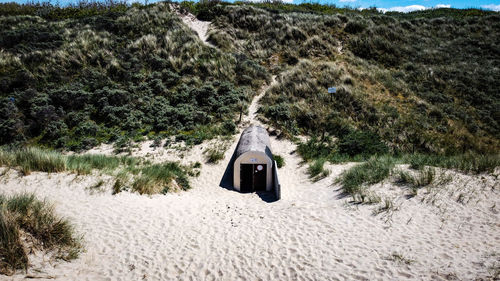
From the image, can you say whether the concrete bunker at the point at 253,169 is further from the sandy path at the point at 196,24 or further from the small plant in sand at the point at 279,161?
the sandy path at the point at 196,24

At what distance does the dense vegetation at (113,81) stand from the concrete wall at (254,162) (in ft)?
17.4

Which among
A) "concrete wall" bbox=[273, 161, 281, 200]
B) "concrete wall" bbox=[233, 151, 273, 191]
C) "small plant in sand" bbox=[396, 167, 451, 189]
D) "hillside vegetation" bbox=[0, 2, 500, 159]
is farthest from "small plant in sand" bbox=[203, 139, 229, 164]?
"small plant in sand" bbox=[396, 167, 451, 189]

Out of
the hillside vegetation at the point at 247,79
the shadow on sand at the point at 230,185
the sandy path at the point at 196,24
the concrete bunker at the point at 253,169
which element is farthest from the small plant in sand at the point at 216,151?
the sandy path at the point at 196,24

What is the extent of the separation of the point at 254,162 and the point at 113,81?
15827mm

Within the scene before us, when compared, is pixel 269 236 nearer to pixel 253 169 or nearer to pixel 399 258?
pixel 399 258

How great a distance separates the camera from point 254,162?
1212 centimetres

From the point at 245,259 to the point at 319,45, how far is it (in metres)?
28.0

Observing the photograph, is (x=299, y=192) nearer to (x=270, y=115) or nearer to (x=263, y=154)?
(x=263, y=154)

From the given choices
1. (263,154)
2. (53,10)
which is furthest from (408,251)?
(53,10)

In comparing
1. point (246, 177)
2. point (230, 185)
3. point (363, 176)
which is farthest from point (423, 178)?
point (230, 185)

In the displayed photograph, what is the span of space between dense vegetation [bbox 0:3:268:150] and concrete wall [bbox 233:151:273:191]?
530 cm

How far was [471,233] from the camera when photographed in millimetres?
7465

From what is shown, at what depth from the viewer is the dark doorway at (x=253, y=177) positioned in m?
12.2

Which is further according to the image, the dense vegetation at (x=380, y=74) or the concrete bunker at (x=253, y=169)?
the dense vegetation at (x=380, y=74)
